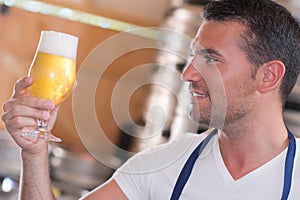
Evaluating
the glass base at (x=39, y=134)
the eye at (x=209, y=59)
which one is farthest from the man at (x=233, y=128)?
the glass base at (x=39, y=134)

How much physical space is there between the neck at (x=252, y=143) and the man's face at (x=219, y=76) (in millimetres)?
37

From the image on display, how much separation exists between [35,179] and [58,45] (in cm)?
36

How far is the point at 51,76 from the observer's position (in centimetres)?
122

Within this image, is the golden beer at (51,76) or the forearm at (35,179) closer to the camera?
the golden beer at (51,76)

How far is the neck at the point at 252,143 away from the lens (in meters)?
1.51

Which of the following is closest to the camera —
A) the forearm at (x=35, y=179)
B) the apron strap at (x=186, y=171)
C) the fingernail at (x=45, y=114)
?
the fingernail at (x=45, y=114)

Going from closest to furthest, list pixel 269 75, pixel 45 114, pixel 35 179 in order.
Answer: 1. pixel 45 114
2. pixel 35 179
3. pixel 269 75

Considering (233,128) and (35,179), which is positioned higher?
(233,128)

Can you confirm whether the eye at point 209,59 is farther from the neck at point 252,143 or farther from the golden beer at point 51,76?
the golden beer at point 51,76

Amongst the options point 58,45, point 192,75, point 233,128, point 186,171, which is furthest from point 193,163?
point 58,45

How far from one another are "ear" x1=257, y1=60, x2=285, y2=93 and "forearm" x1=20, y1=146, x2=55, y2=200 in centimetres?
57

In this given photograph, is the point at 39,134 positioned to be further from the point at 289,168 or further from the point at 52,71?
the point at 289,168

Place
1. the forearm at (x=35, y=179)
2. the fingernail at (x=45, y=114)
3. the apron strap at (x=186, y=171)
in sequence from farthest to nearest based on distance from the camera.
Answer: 1. the apron strap at (x=186, y=171)
2. the forearm at (x=35, y=179)
3. the fingernail at (x=45, y=114)

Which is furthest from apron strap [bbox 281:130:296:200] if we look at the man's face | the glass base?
the glass base
